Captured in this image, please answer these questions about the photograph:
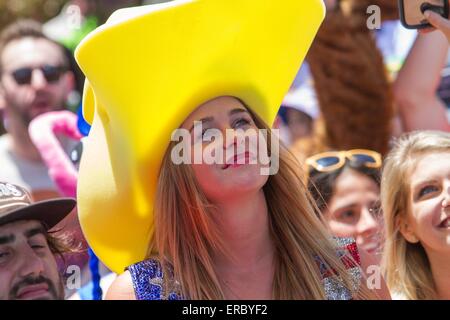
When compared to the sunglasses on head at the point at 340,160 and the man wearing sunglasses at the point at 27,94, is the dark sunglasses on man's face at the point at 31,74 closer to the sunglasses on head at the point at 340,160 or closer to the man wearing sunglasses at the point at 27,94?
the man wearing sunglasses at the point at 27,94

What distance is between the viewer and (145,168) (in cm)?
209

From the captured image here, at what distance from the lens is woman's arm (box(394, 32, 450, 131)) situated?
12.1ft

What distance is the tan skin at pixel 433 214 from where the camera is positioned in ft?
7.48

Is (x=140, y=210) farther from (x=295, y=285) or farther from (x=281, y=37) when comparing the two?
(x=281, y=37)

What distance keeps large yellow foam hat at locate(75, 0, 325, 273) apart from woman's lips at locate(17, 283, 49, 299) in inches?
6.3

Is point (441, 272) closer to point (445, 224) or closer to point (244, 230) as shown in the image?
point (445, 224)

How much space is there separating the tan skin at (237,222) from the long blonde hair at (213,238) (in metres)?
0.02

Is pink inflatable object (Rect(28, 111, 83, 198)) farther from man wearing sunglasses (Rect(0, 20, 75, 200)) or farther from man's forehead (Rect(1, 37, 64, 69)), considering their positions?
man's forehead (Rect(1, 37, 64, 69))

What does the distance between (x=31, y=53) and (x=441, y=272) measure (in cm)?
243

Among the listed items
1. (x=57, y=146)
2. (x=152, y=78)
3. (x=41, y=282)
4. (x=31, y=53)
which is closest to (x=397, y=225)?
(x=152, y=78)

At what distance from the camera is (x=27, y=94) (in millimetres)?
3965

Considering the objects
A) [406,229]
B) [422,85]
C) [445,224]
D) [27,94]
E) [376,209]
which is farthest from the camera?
[27,94]

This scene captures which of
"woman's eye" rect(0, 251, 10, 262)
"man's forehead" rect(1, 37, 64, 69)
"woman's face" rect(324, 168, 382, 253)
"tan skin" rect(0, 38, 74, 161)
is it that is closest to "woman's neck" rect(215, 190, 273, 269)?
"woman's eye" rect(0, 251, 10, 262)
